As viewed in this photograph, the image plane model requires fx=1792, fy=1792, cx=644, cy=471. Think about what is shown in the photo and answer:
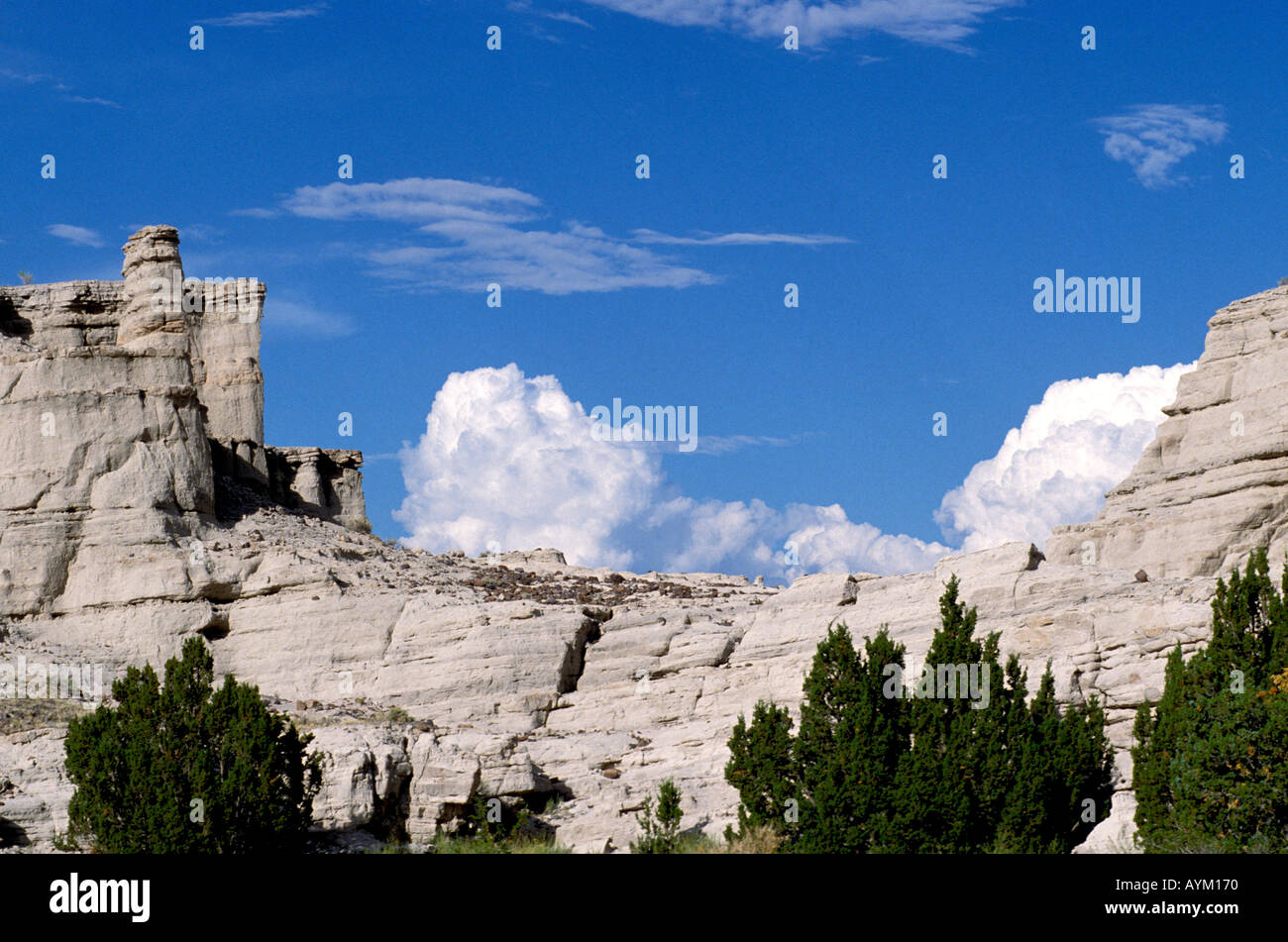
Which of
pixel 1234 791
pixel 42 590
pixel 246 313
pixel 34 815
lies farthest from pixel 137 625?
pixel 1234 791

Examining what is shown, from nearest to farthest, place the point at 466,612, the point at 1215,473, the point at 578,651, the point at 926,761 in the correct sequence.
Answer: the point at 926,761 → the point at 578,651 → the point at 466,612 → the point at 1215,473

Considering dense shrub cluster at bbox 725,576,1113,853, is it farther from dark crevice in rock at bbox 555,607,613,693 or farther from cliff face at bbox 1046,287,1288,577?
cliff face at bbox 1046,287,1288,577

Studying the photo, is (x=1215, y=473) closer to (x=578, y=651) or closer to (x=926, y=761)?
(x=926, y=761)

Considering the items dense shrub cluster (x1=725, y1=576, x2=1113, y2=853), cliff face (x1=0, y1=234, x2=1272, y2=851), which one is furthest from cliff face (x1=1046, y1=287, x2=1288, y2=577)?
dense shrub cluster (x1=725, y1=576, x2=1113, y2=853)

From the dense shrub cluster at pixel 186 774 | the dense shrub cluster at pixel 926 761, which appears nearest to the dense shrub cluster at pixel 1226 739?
the dense shrub cluster at pixel 926 761

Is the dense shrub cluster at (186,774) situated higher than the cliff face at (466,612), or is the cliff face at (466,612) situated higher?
the cliff face at (466,612)

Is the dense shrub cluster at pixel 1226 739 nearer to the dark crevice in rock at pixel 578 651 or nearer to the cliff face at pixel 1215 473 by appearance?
the cliff face at pixel 1215 473

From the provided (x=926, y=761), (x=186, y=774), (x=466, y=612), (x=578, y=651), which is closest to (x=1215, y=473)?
(x=926, y=761)

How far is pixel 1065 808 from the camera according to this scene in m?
34.7

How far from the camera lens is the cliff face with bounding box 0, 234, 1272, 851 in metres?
38.0

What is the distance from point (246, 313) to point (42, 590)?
1540 cm

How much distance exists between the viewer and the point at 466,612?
4572 centimetres

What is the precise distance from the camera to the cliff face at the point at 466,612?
125 ft
